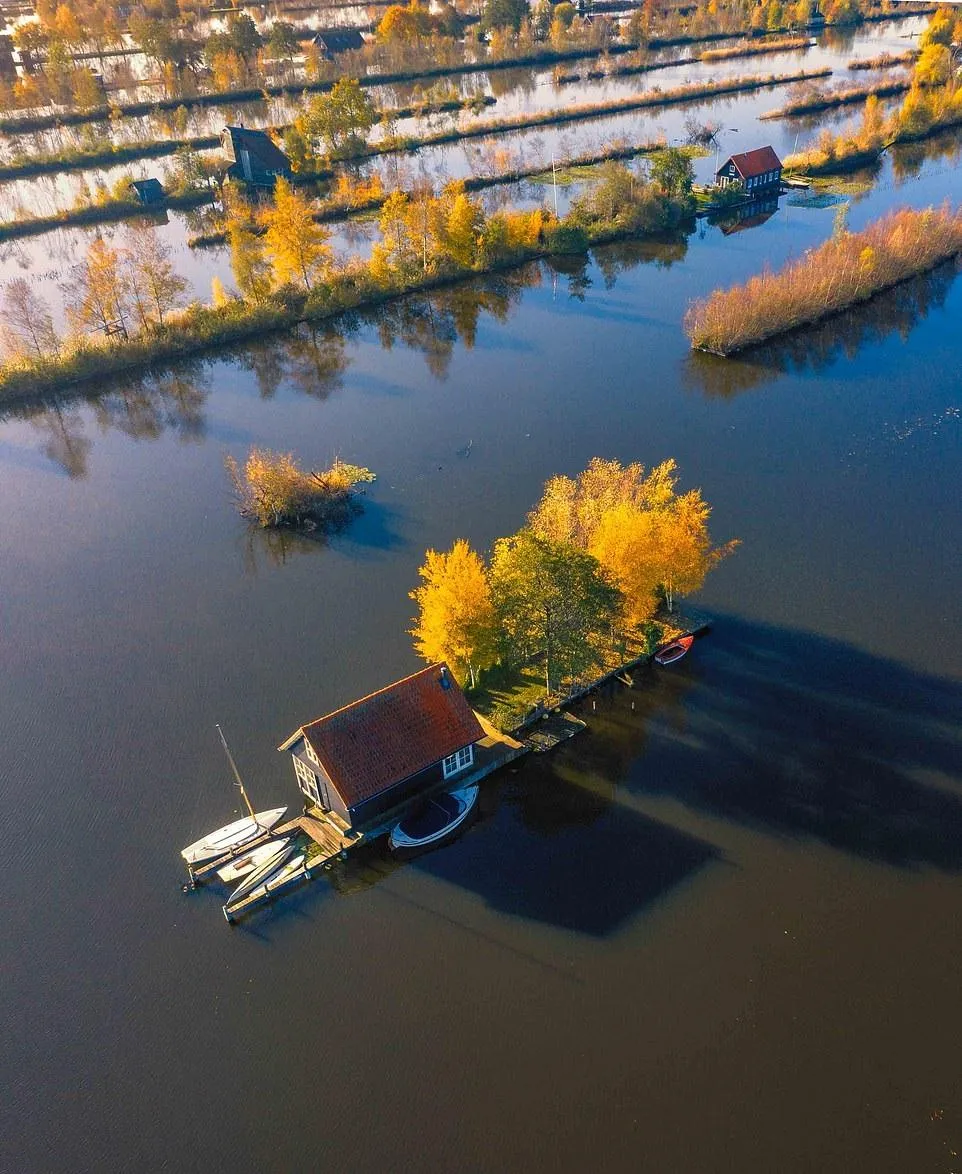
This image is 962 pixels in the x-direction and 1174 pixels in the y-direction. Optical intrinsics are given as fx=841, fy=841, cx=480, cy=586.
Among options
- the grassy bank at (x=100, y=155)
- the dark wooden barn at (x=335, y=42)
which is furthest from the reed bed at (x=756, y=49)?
the grassy bank at (x=100, y=155)

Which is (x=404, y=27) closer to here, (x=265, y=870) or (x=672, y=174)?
(x=672, y=174)

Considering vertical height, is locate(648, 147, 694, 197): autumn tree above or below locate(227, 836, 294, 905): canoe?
above

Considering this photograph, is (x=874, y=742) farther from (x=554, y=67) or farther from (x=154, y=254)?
(x=554, y=67)

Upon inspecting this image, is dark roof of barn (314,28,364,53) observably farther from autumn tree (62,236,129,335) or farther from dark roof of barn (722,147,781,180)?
autumn tree (62,236,129,335)

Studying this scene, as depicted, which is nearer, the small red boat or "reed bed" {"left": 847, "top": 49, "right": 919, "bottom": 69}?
the small red boat

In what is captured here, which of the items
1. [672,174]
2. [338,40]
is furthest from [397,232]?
[338,40]

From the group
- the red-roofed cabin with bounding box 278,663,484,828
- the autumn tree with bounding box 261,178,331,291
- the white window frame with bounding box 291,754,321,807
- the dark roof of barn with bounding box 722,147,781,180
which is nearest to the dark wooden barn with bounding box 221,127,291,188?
the autumn tree with bounding box 261,178,331,291

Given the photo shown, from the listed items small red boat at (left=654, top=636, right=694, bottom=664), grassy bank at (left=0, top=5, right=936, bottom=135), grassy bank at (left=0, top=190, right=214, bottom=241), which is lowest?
small red boat at (left=654, top=636, right=694, bottom=664)
